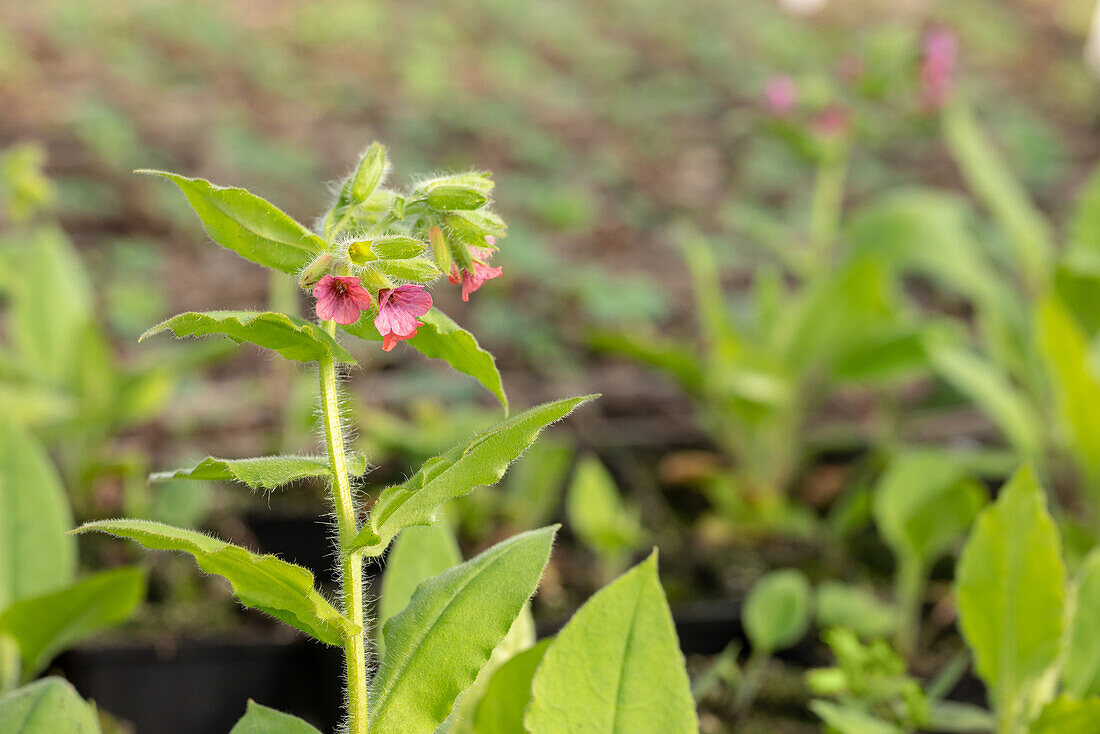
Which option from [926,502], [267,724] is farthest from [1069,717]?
[267,724]

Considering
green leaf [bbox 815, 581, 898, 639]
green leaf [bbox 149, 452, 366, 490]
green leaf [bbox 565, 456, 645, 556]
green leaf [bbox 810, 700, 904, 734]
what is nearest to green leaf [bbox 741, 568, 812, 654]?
green leaf [bbox 815, 581, 898, 639]

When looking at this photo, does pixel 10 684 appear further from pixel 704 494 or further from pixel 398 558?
pixel 704 494

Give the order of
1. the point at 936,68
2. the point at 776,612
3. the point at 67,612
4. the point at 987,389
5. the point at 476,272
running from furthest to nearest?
the point at 936,68
the point at 987,389
the point at 776,612
the point at 67,612
the point at 476,272

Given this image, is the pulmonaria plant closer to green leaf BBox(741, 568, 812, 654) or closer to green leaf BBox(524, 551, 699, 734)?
green leaf BBox(524, 551, 699, 734)

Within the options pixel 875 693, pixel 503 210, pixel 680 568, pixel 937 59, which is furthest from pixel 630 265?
pixel 875 693

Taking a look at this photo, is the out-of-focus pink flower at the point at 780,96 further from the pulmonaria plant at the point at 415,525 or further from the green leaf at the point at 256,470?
the green leaf at the point at 256,470

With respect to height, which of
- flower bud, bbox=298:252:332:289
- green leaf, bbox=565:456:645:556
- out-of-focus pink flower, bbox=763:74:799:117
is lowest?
green leaf, bbox=565:456:645:556

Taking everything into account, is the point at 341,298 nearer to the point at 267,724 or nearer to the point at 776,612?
the point at 267,724
